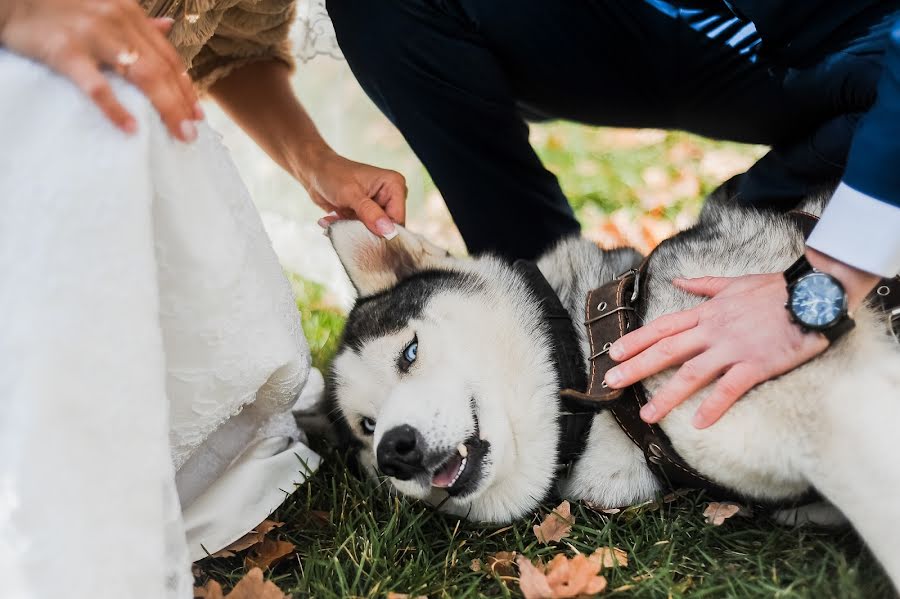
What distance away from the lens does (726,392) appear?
1.88 m

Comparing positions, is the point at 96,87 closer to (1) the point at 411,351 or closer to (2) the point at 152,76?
(2) the point at 152,76

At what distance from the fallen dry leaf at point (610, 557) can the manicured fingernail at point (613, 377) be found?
0.42 meters

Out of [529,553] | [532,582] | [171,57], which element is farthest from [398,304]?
[171,57]

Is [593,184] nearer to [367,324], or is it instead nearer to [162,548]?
[367,324]

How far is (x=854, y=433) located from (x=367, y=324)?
1416 millimetres

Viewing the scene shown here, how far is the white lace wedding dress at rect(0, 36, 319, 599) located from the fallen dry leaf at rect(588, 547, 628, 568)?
0.99 m

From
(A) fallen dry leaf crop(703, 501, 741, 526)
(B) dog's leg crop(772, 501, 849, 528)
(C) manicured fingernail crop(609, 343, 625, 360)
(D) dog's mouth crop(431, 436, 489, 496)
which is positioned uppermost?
(C) manicured fingernail crop(609, 343, 625, 360)

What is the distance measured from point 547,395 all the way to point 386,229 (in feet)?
2.51

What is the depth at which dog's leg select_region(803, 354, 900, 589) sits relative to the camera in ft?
5.62

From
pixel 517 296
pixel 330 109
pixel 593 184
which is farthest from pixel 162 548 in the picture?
pixel 593 184

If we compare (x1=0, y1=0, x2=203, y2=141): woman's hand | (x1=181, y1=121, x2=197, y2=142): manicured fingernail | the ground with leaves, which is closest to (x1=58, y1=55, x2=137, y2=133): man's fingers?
(x1=0, y1=0, x2=203, y2=141): woman's hand

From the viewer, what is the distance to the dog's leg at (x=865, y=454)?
1.71 metres

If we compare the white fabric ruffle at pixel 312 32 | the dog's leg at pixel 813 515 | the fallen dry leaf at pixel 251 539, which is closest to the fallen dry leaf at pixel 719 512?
the dog's leg at pixel 813 515

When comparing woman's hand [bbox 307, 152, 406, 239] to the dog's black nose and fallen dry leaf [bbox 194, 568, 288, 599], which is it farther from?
fallen dry leaf [bbox 194, 568, 288, 599]
